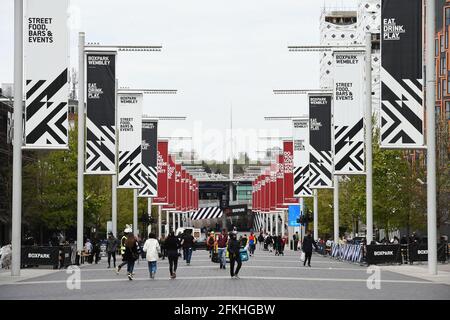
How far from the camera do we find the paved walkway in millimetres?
26703

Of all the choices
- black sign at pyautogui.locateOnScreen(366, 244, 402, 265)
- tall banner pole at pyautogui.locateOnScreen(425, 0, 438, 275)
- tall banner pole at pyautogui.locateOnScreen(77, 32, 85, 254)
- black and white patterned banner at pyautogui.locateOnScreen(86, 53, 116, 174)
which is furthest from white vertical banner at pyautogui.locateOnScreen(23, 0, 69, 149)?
black sign at pyautogui.locateOnScreen(366, 244, 402, 265)

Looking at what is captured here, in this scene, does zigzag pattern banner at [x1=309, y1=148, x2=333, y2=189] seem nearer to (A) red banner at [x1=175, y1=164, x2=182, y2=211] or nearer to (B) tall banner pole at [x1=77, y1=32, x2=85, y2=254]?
(B) tall banner pole at [x1=77, y1=32, x2=85, y2=254]

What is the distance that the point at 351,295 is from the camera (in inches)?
1058

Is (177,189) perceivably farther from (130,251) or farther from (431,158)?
(431,158)

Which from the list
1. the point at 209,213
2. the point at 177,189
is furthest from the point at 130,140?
the point at 209,213

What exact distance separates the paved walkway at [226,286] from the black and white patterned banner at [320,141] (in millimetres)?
14594

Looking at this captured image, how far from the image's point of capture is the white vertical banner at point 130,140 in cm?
5262

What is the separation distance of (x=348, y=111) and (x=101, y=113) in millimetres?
11132

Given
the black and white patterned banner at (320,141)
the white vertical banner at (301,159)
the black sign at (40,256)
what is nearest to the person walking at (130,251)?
the black sign at (40,256)

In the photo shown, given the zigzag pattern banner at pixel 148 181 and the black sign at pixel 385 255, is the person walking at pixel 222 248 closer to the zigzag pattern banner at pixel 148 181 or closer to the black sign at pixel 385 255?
the black sign at pixel 385 255

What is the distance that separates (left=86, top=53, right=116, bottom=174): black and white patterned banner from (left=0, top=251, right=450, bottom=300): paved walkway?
6150 mm
